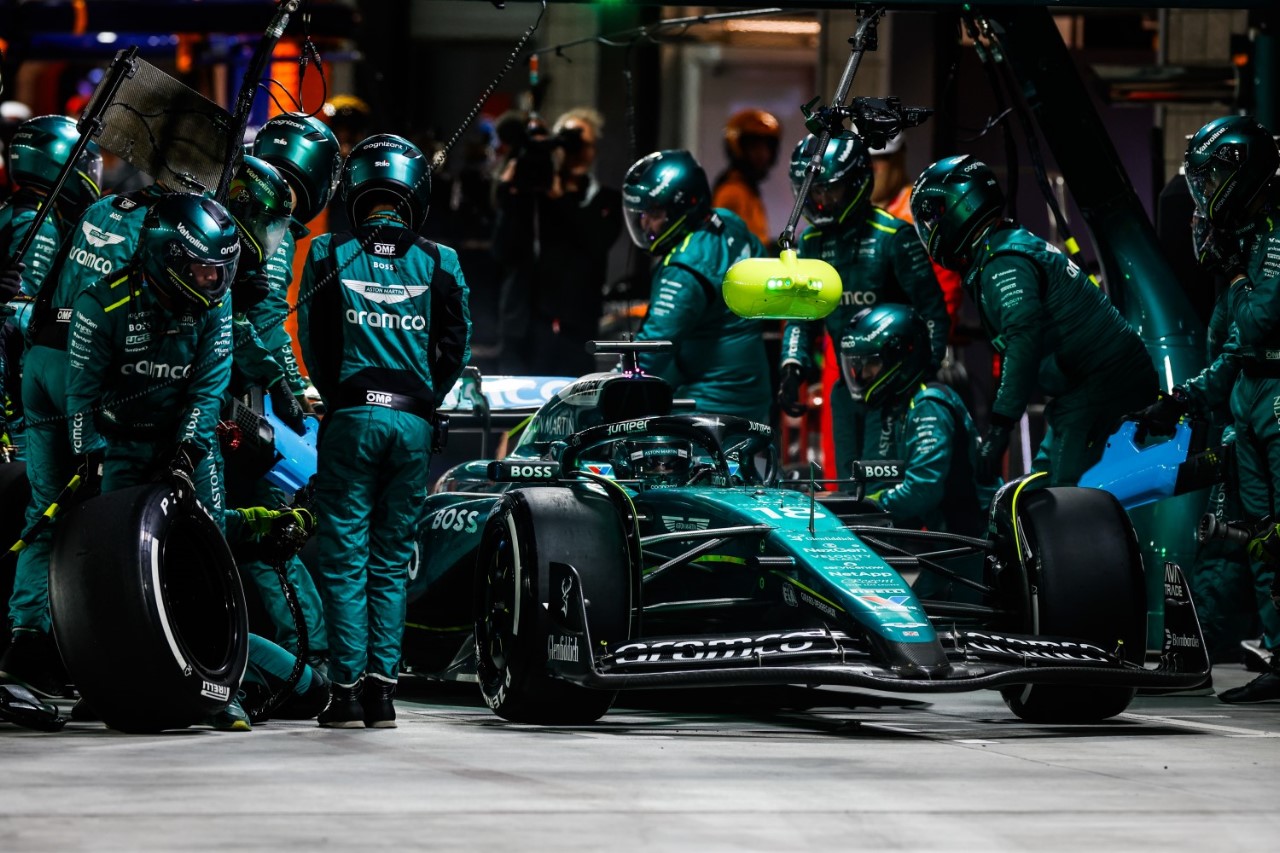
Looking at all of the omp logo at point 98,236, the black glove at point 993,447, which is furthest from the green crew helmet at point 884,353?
the omp logo at point 98,236

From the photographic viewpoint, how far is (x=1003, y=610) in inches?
348

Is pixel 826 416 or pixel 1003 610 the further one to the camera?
pixel 826 416

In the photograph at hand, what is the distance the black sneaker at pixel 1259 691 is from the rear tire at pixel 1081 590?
1.25 metres

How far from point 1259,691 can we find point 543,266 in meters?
6.99

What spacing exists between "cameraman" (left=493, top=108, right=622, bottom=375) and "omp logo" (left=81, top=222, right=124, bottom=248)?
6.31 metres

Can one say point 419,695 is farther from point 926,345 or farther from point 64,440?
point 926,345

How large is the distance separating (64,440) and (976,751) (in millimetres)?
3689

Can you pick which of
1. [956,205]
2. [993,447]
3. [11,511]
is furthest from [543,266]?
[11,511]

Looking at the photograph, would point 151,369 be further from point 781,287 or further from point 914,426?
point 914,426

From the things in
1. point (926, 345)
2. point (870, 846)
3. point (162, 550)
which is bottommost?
point (870, 846)

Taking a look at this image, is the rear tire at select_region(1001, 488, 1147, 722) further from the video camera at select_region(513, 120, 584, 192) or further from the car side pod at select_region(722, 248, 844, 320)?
the video camera at select_region(513, 120, 584, 192)

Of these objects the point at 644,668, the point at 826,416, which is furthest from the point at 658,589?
the point at 826,416

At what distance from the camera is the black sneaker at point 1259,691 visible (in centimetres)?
973

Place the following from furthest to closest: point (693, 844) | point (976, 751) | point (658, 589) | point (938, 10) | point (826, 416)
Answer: point (826, 416)
point (938, 10)
point (658, 589)
point (976, 751)
point (693, 844)
